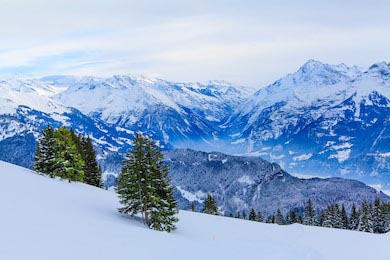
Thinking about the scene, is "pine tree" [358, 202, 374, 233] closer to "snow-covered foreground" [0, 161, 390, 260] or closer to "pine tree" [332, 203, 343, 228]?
"pine tree" [332, 203, 343, 228]

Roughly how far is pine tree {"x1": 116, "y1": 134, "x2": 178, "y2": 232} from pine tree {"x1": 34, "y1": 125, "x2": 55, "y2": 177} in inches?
734

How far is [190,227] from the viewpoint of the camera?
47.8m

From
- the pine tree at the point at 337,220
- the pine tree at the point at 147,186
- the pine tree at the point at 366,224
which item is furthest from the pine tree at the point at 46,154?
the pine tree at the point at 337,220

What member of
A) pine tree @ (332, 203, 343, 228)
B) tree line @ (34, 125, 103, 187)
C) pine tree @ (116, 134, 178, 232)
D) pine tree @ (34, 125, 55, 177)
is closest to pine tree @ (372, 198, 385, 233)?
pine tree @ (332, 203, 343, 228)

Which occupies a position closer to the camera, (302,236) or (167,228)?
(167,228)

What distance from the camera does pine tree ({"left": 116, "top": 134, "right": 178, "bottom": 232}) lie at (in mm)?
40000

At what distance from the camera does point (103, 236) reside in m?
28.1

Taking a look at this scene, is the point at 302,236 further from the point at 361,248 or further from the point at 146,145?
the point at 146,145

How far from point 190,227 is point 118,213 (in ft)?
28.1

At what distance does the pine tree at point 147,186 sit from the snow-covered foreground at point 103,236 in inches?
64.5

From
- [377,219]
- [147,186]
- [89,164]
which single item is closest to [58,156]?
[147,186]

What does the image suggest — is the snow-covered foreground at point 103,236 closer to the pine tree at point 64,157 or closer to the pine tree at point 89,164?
the pine tree at point 64,157

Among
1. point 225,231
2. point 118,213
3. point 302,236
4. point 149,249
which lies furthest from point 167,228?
point 302,236

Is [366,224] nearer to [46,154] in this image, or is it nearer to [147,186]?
[46,154]
